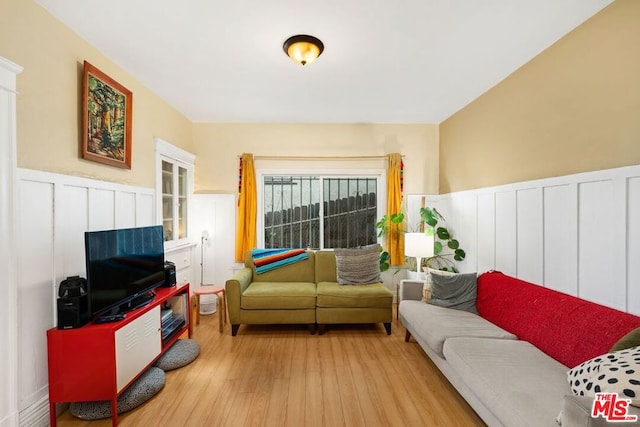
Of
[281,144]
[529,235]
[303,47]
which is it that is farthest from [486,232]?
[281,144]

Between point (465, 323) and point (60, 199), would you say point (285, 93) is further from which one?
point (465, 323)

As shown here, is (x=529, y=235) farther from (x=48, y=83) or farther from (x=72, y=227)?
(x=48, y=83)

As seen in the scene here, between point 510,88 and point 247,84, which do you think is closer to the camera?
point 510,88

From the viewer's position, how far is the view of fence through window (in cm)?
448

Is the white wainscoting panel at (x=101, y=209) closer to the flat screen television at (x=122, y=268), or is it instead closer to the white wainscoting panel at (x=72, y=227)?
the white wainscoting panel at (x=72, y=227)

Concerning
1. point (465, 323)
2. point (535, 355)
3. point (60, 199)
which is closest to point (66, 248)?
point (60, 199)

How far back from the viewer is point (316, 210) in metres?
4.50

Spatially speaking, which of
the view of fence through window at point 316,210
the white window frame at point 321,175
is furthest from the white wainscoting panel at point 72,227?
the view of fence through window at point 316,210

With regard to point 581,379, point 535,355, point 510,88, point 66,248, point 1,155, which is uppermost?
point 510,88

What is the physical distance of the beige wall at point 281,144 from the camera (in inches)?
171

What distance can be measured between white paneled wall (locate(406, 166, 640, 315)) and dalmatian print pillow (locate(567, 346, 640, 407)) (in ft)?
2.13

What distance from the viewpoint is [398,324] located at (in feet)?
11.6

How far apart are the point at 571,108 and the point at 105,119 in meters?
3.66

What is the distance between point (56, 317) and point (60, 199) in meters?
0.81
